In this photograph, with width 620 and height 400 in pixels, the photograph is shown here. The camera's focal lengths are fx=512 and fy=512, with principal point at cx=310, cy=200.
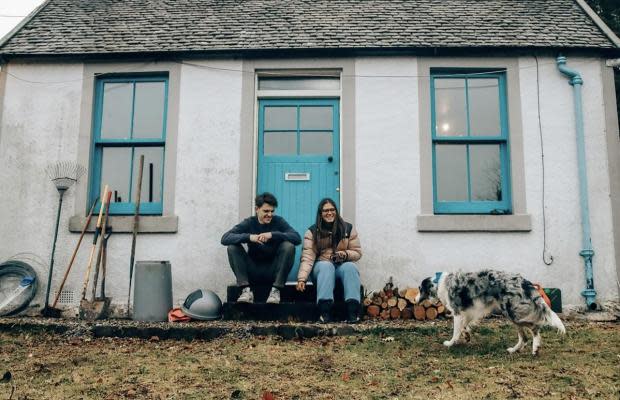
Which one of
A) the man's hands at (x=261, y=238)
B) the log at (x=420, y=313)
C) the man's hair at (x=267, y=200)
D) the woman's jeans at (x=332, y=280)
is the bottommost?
the log at (x=420, y=313)

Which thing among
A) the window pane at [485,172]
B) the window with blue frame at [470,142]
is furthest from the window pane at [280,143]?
the window pane at [485,172]

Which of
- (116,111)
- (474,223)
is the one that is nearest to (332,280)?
(474,223)

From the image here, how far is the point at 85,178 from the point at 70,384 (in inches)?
141

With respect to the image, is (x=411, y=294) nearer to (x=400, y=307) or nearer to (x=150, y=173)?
(x=400, y=307)

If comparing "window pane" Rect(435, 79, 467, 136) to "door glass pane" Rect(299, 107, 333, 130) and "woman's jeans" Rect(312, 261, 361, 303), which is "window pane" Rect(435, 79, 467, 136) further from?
"woman's jeans" Rect(312, 261, 361, 303)

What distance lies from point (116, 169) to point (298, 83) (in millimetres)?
2724

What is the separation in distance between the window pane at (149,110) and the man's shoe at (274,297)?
2783 mm

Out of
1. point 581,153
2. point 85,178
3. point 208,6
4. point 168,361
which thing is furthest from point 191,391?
point 208,6

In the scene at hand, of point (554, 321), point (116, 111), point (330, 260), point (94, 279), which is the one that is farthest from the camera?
point (116, 111)

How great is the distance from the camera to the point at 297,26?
23.4 ft

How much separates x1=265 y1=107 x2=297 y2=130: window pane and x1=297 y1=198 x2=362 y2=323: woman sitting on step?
5.08 ft

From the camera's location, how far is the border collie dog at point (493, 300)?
4.10 meters

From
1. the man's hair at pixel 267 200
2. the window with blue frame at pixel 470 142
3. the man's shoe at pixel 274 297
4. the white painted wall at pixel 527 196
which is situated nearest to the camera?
the man's shoe at pixel 274 297

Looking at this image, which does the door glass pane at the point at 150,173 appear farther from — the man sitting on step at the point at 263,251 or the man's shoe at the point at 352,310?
the man's shoe at the point at 352,310
